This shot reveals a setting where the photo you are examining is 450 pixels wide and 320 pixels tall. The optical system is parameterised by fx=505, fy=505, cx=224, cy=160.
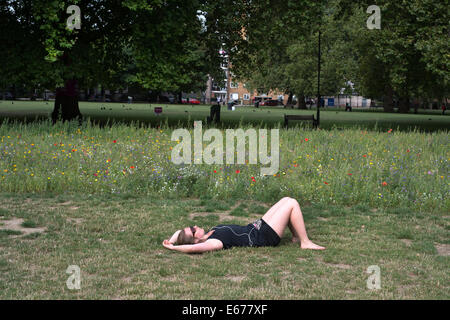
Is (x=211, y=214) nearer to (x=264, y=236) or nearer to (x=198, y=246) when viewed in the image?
(x=264, y=236)

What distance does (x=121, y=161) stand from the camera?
39.7 feet

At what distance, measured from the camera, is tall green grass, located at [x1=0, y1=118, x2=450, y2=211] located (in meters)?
10.7

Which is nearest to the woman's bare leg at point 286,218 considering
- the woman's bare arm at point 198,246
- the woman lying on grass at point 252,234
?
the woman lying on grass at point 252,234

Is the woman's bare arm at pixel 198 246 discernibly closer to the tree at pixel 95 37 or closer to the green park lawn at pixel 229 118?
the green park lawn at pixel 229 118

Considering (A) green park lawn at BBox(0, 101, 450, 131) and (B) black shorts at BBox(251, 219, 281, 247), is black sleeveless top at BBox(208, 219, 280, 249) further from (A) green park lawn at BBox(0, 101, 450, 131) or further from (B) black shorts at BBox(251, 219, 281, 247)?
(A) green park lawn at BBox(0, 101, 450, 131)

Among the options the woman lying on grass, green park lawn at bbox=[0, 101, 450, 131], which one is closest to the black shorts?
the woman lying on grass

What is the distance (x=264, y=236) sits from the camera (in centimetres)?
702

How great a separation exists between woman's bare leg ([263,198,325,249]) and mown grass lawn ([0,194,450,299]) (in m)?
0.26

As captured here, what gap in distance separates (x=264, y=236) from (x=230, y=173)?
190 inches

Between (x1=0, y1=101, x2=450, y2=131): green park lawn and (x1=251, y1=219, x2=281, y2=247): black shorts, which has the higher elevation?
(x1=0, y1=101, x2=450, y2=131): green park lawn

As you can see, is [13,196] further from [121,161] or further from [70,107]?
[70,107]

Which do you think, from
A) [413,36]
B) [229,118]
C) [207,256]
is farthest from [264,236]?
[229,118]

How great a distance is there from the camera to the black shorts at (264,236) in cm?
697
